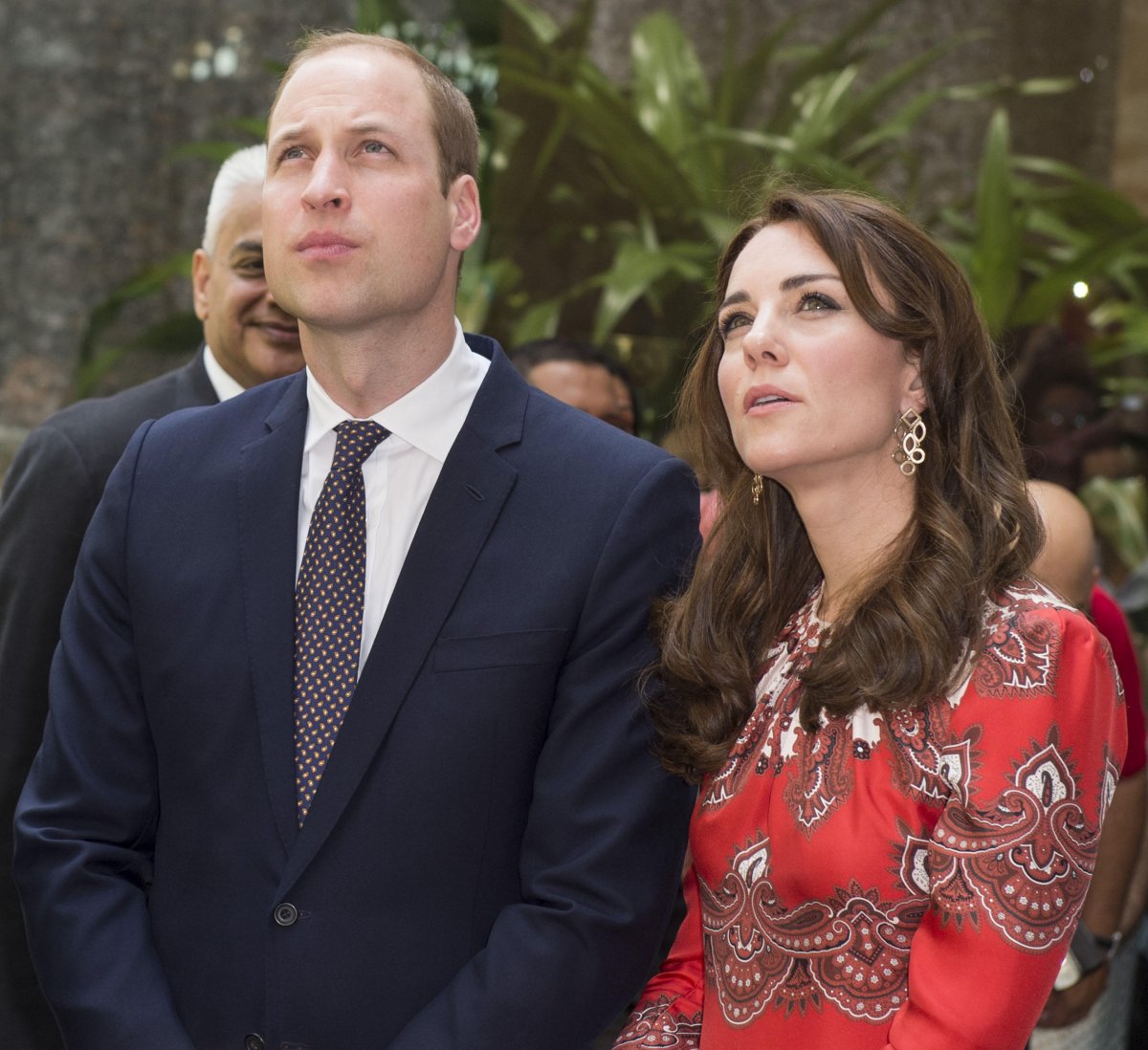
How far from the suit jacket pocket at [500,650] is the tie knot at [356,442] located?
24 centimetres

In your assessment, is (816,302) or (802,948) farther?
(816,302)

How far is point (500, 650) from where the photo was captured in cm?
146

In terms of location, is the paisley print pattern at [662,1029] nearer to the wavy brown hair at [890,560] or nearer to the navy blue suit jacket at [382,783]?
the navy blue suit jacket at [382,783]

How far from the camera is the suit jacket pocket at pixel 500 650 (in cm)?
146

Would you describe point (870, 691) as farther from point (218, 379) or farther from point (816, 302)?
point (218, 379)

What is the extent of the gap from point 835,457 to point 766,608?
0.75ft

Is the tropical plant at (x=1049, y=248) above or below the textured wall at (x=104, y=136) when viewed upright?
below

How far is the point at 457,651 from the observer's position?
1.46 meters

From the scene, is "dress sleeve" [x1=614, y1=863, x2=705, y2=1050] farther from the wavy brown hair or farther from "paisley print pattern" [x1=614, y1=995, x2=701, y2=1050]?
the wavy brown hair

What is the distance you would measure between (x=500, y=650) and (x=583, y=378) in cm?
152

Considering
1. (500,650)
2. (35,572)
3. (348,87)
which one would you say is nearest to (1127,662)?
(500,650)

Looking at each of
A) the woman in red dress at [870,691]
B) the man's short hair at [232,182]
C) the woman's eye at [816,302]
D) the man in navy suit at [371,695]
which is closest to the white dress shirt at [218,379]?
the man's short hair at [232,182]

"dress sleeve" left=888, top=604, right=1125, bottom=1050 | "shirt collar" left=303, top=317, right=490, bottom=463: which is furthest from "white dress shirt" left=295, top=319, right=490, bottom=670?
"dress sleeve" left=888, top=604, right=1125, bottom=1050

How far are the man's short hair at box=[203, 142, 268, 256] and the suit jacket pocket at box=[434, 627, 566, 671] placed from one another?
1.11 metres
